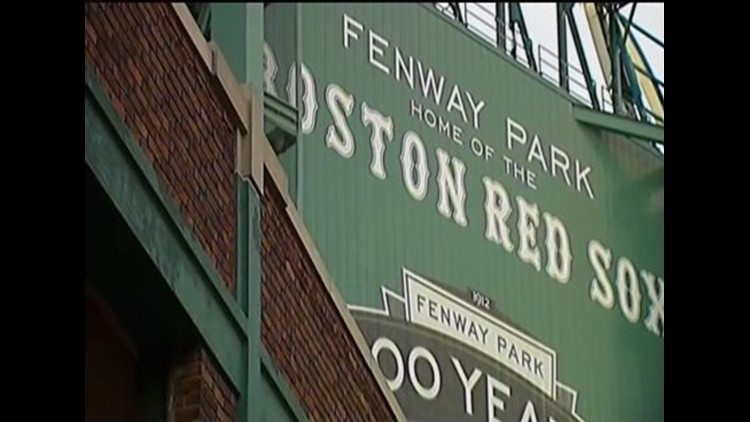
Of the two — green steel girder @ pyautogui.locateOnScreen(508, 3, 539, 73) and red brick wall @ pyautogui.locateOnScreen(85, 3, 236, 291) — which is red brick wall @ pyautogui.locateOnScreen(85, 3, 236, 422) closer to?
red brick wall @ pyautogui.locateOnScreen(85, 3, 236, 291)

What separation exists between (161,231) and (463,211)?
1423 centimetres

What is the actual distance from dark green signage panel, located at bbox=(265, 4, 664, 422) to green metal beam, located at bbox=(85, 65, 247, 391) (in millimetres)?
10511

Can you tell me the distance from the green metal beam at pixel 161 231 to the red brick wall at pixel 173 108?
19cm

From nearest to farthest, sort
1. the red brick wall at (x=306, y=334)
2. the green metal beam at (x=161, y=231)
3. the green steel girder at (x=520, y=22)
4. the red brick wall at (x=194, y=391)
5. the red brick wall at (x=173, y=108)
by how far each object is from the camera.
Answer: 1. the green metal beam at (x=161, y=231)
2. the red brick wall at (x=173, y=108)
3. the red brick wall at (x=194, y=391)
4. the red brick wall at (x=306, y=334)
5. the green steel girder at (x=520, y=22)

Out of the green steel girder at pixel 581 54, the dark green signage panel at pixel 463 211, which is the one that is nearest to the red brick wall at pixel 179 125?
the dark green signage panel at pixel 463 211

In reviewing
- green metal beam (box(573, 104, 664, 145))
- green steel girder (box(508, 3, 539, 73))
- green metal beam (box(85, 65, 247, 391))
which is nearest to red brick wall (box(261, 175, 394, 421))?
green metal beam (box(85, 65, 247, 391))

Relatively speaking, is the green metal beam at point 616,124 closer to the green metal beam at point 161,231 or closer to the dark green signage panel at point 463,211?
the dark green signage panel at point 463,211

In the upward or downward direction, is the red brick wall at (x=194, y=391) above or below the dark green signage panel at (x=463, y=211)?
below

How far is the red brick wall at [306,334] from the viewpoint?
10758 mm

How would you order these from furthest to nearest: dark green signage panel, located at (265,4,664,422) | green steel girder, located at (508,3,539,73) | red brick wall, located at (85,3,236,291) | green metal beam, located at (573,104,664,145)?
1. green steel girder, located at (508,3,539,73)
2. green metal beam, located at (573,104,664,145)
3. dark green signage panel, located at (265,4,664,422)
4. red brick wall, located at (85,3,236,291)

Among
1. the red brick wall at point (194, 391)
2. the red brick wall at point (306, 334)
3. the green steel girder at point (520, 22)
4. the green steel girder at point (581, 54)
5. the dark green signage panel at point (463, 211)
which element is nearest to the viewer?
the red brick wall at point (194, 391)

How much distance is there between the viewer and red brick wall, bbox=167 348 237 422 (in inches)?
374

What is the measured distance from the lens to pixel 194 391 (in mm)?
9562
